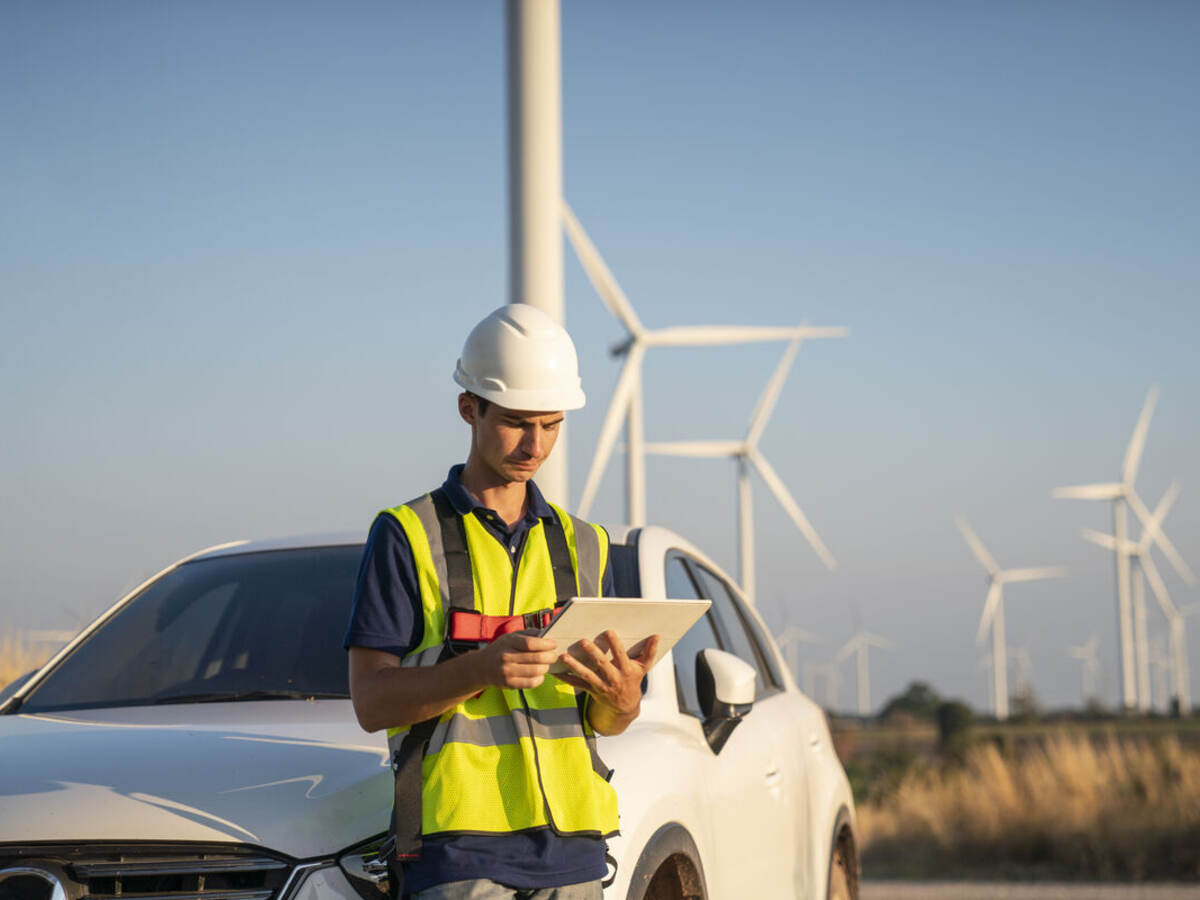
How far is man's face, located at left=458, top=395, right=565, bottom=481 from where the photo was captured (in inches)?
119

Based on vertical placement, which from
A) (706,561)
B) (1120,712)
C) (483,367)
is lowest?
(1120,712)

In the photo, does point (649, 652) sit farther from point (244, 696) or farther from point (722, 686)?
point (244, 696)

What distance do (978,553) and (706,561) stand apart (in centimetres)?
3951

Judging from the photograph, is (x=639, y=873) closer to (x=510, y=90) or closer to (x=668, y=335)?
(x=510, y=90)

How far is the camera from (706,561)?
18.9 ft

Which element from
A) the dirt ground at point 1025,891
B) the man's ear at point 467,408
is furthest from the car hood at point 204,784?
the dirt ground at point 1025,891

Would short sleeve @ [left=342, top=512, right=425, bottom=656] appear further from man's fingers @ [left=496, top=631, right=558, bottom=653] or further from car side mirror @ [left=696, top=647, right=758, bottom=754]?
car side mirror @ [left=696, top=647, right=758, bottom=754]

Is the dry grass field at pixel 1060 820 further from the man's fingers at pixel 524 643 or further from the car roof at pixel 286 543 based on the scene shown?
the man's fingers at pixel 524 643

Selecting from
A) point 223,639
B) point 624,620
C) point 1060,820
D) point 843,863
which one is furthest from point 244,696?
point 1060,820

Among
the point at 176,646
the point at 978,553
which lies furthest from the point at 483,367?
the point at 978,553

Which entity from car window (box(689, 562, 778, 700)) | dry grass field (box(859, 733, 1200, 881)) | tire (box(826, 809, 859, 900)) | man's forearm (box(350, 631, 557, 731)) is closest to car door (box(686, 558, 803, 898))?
car window (box(689, 562, 778, 700))

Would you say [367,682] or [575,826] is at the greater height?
[367,682]

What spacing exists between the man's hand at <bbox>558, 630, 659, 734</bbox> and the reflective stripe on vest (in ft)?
0.36

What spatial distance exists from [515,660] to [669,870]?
5.29 ft
